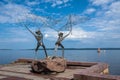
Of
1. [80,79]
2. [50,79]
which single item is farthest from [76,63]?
[80,79]

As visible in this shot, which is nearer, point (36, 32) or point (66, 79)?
point (66, 79)

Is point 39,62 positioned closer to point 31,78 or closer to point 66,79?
point 31,78

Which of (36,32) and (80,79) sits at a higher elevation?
(36,32)

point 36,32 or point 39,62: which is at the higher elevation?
point 36,32

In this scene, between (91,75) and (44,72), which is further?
(44,72)

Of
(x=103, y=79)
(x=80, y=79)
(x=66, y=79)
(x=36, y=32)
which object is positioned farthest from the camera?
(x=36, y=32)

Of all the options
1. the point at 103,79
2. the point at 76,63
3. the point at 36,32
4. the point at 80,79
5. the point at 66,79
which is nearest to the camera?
the point at 103,79

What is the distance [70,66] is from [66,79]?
588cm

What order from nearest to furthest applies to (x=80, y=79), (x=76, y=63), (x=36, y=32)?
(x=80, y=79) → (x=36, y=32) → (x=76, y=63)

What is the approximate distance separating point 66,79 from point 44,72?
2749 mm

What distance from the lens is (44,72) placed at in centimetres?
1378

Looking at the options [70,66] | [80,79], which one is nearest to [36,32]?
[70,66]

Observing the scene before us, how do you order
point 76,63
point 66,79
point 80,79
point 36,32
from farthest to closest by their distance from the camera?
point 76,63 < point 36,32 < point 66,79 < point 80,79

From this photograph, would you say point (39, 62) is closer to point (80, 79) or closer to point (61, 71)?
point (61, 71)
